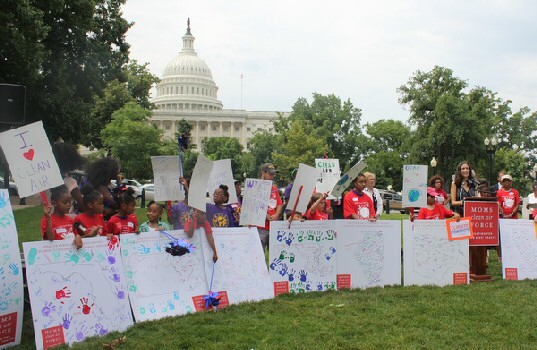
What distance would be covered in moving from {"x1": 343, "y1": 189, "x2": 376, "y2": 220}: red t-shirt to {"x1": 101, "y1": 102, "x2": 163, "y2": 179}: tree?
125 ft

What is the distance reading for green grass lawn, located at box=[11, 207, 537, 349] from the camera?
229 inches

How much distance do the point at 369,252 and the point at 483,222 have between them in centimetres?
231

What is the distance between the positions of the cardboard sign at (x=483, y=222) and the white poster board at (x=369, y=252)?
1569 mm

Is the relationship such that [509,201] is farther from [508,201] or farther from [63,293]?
[63,293]

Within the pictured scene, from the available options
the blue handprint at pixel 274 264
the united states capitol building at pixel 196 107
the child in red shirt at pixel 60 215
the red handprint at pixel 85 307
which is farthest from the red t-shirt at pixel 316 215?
the united states capitol building at pixel 196 107

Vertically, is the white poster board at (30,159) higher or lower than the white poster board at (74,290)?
higher

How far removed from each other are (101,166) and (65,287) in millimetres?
2315

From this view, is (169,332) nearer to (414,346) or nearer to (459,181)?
(414,346)

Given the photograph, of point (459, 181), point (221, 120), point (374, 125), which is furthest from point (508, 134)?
point (221, 120)

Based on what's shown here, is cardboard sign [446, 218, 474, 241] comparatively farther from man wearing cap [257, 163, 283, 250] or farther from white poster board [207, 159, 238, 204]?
white poster board [207, 159, 238, 204]

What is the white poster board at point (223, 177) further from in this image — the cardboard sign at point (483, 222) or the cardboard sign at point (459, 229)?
the cardboard sign at point (483, 222)

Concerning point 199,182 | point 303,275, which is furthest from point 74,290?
point 303,275

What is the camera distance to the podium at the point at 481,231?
9.59m

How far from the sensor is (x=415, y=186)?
31.0ft
